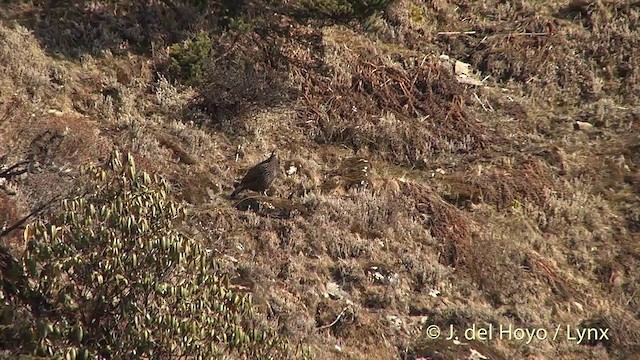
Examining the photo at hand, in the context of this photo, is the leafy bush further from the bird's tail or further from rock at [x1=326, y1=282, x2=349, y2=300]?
the bird's tail

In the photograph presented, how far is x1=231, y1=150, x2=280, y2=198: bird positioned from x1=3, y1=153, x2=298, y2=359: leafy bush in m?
7.15

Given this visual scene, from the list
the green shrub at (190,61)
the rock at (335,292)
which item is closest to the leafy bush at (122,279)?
the rock at (335,292)

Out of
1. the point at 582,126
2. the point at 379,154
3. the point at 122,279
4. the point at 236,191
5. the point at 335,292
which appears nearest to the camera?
the point at 122,279

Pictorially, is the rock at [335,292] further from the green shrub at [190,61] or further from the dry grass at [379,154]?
the green shrub at [190,61]

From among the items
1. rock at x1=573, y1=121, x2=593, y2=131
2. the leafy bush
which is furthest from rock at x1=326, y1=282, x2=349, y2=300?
rock at x1=573, y1=121, x2=593, y2=131

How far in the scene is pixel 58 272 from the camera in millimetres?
5441

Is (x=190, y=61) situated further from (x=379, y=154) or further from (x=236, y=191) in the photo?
(x=379, y=154)

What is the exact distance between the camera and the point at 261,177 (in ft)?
43.4

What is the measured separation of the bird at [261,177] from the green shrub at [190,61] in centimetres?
363

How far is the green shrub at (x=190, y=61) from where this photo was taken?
15734mm

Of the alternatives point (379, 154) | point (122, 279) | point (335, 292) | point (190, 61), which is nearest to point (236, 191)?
point (335, 292)

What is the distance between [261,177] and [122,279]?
7.77 meters

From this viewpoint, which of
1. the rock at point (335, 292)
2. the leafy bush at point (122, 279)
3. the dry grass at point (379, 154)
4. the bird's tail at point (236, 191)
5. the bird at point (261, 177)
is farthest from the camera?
the bird at point (261, 177)

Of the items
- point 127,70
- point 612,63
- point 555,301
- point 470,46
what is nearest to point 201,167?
point 127,70
